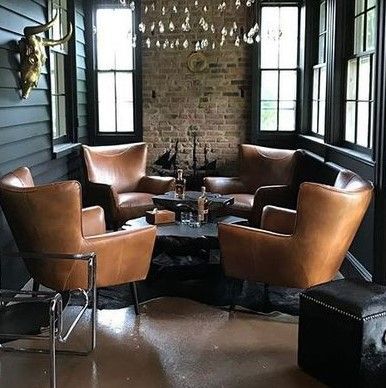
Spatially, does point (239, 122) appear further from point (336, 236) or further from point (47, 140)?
point (336, 236)

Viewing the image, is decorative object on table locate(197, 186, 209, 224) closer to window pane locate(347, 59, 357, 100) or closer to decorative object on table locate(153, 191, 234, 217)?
decorative object on table locate(153, 191, 234, 217)

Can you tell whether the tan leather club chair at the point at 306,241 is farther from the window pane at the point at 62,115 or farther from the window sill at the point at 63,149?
the window pane at the point at 62,115

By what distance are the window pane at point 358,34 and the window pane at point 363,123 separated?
487 mm

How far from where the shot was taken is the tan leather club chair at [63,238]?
3.65 metres

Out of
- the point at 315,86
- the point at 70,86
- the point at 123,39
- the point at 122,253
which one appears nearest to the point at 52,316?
the point at 122,253

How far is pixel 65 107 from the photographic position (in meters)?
6.64

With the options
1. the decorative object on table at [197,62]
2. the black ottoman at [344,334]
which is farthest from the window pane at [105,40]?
the black ottoman at [344,334]

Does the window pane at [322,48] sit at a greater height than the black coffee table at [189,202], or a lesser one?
greater

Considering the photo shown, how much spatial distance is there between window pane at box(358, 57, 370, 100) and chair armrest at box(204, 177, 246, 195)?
1.89 metres

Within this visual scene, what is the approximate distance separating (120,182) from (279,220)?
252cm

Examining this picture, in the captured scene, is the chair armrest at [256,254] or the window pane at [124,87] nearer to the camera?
the chair armrest at [256,254]

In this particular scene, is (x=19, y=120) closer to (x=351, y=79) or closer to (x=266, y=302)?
(x=266, y=302)

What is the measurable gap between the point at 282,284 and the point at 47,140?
8.46ft

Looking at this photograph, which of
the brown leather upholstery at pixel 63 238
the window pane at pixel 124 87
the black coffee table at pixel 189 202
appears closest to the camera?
the brown leather upholstery at pixel 63 238
